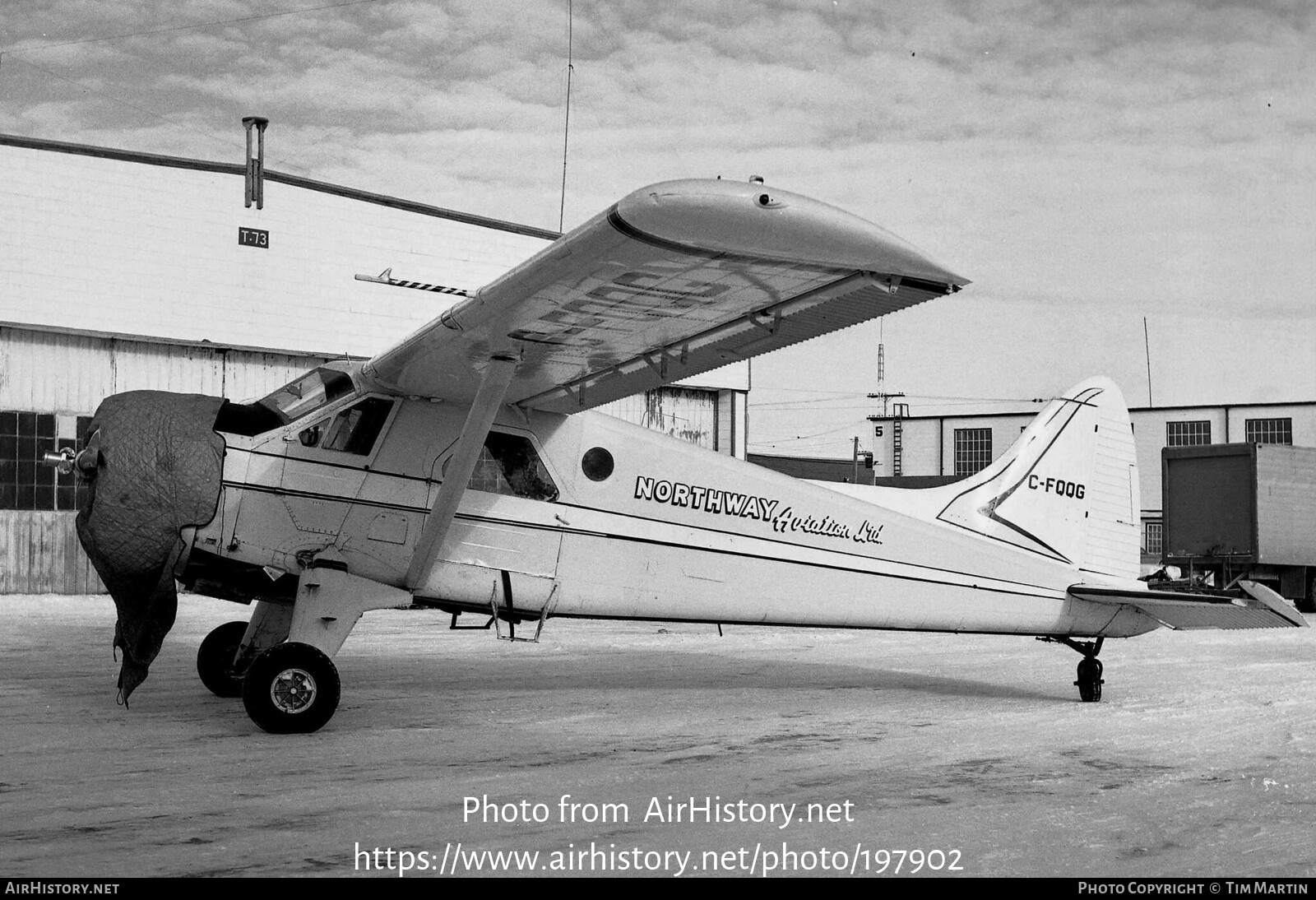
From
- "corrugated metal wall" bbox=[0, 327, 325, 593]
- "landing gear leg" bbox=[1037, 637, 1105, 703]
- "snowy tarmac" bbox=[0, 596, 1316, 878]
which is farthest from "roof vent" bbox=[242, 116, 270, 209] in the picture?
"landing gear leg" bbox=[1037, 637, 1105, 703]

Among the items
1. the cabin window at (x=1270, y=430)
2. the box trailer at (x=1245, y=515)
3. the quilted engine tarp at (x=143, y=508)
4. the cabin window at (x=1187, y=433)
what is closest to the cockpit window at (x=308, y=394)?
the quilted engine tarp at (x=143, y=508)

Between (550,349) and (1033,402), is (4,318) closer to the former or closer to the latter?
(550,349)

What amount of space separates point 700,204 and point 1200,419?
5000 centimetres

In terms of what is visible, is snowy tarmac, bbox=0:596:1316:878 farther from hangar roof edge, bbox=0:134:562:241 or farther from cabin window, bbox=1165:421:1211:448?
cabin window, bbox=1165:421:1211:448

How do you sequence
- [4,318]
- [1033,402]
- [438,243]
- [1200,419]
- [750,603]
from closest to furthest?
[750,603] < [4,318] < [438,243] < [1200,419] < [1033,402]

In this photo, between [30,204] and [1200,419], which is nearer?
[30,204]

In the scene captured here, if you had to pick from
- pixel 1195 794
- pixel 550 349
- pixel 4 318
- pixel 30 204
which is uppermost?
pixel 30 204

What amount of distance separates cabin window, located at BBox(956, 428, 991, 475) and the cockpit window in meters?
48.6

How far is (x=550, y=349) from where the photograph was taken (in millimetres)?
7387

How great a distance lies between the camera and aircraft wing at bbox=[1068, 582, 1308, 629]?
28.8 feet

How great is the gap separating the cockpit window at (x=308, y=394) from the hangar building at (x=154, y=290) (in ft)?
45.3

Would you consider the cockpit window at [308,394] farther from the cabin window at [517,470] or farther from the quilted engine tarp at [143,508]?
the cabin window at [517,470]
